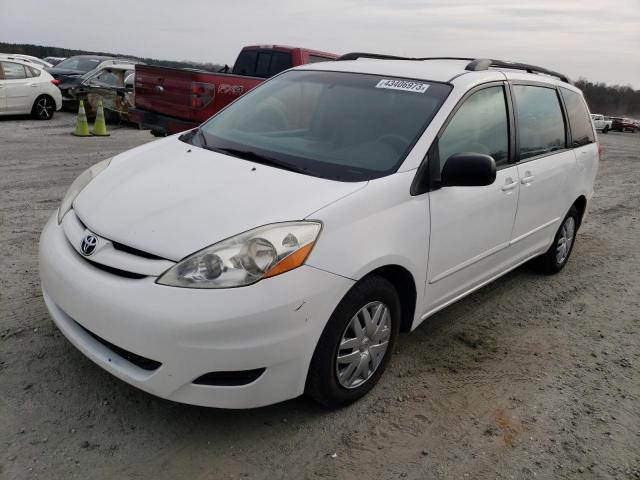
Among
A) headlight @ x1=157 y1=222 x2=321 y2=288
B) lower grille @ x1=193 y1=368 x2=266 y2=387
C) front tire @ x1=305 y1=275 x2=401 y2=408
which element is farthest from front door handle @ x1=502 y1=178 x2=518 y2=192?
lower grille @ x1=193 y1=368 x2=266 y2=387

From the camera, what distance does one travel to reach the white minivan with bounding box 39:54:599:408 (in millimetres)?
2457

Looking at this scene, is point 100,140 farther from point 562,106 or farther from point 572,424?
point 572,424

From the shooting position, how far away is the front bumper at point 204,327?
2.38 meters

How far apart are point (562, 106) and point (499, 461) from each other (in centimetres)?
336

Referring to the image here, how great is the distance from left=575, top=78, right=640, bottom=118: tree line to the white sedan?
93167 millimetres

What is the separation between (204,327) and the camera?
2.37m

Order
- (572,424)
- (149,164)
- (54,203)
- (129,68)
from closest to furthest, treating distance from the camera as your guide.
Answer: (572,424) → (149,164) → (54,203) → (129,68)

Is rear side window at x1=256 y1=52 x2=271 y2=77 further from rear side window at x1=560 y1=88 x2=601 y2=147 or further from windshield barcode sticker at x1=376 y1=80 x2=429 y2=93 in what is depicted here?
windshield barcode sticker at x1=376 y1=80 x2=429 y2=93

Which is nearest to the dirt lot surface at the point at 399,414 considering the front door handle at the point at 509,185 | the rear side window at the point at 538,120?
the front door handle at the point at 509,185

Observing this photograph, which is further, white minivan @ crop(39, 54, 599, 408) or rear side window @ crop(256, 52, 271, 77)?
rear side window @ crop(256, 52, 271, 77)

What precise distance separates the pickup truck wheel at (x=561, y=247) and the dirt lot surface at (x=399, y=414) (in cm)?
68

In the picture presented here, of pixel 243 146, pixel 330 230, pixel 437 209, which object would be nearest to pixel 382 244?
pixel 330 230

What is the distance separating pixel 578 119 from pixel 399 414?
11.7 ft

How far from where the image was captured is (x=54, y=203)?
6.36 meters
